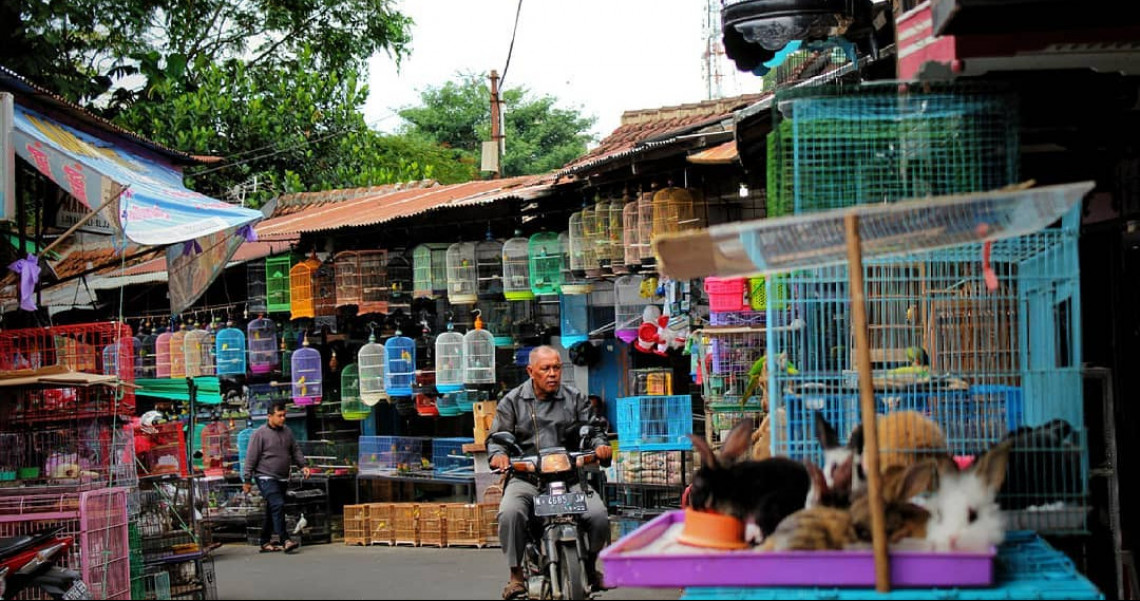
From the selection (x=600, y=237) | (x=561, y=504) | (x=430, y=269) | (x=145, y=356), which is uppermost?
(x=600, y=237)

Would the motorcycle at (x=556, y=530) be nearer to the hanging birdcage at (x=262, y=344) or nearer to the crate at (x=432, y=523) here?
the crate at (x=432, y=523)

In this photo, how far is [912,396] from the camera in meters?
6.01

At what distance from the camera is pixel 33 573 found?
322 inches

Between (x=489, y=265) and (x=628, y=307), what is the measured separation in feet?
5.82

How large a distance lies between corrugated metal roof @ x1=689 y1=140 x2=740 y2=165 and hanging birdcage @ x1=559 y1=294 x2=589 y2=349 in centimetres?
400

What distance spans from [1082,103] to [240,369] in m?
11.4

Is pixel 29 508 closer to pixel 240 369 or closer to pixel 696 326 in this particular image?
pixel 696 326

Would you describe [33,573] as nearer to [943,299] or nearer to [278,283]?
[943,299]

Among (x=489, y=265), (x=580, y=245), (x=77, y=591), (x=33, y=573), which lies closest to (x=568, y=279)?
(x=580, y=245)

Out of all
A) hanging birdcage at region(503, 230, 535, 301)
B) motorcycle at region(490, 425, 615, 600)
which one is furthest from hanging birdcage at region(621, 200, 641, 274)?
motorcycle at region(490, 425, 615, 600)

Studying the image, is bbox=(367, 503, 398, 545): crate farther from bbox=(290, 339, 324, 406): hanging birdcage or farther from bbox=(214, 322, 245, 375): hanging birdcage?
bbox=(214, 322, 245, 375): hanging birdcage

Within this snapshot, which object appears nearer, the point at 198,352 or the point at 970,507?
the point at 970,507

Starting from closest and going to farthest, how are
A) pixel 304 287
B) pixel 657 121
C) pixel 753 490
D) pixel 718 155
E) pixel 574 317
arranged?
pixel 753 490 < pixel 718 155 < pixel 574 317 < pixel 304 287 < pixel 657 121

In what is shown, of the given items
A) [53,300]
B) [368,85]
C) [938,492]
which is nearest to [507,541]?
[938,492]
